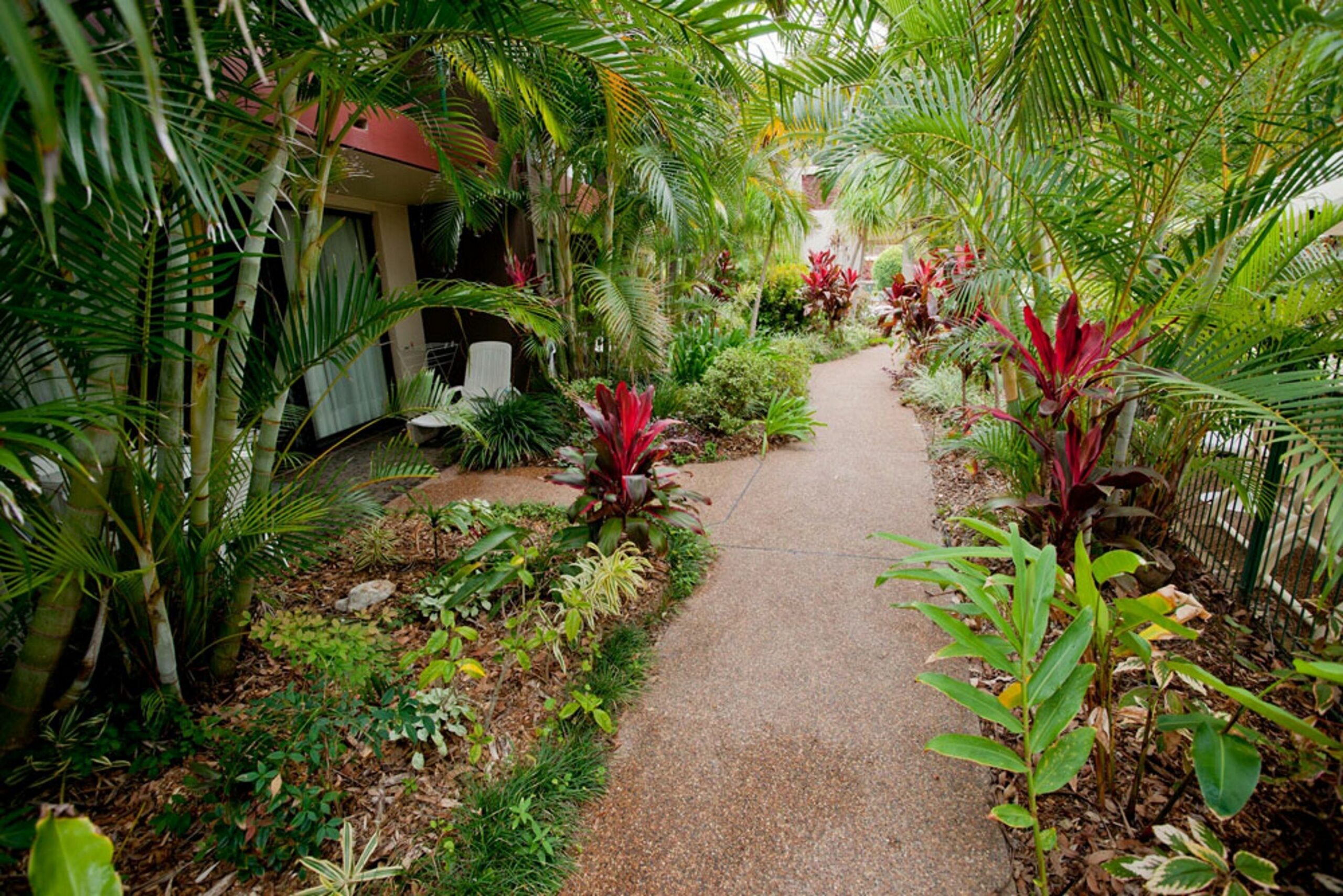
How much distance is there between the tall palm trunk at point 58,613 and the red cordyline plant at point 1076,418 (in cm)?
334

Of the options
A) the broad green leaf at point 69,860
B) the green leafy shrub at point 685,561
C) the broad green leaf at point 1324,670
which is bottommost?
the green leafy shrub at point 685,561

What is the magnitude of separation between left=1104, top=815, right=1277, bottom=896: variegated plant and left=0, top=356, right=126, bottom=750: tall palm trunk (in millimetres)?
2682

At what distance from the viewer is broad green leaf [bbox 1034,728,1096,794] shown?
1316 mm

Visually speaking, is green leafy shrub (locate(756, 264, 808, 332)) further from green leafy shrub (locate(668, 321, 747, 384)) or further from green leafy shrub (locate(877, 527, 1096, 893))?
green leafy shrub (locate(877, 527, 1096, 893))

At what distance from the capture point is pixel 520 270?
19.4 feet

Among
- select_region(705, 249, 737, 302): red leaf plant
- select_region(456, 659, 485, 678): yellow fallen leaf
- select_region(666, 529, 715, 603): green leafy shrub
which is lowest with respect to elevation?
select_region(666, 529, 715, 603): green leafy shrub

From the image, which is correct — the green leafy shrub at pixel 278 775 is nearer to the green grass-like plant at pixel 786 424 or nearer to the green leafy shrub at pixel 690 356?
the green grass-like plant at pixel 786 424

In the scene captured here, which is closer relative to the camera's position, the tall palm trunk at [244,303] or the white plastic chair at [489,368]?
the tall palm trunk at [244,303]

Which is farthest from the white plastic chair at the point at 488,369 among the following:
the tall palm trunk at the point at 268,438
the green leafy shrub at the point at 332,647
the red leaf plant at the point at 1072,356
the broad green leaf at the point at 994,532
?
the broad green leaf at the point at 994,532

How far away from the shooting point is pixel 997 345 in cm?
363

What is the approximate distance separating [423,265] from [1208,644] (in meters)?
7.40

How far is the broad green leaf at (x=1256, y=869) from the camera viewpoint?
1188mm

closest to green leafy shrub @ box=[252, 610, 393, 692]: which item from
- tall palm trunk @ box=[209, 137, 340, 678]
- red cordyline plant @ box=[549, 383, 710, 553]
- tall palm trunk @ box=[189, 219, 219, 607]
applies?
tall palm trunk @ box=[209, 137, 340, 678]

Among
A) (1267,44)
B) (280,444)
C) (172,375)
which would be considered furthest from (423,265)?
(1267,44)
